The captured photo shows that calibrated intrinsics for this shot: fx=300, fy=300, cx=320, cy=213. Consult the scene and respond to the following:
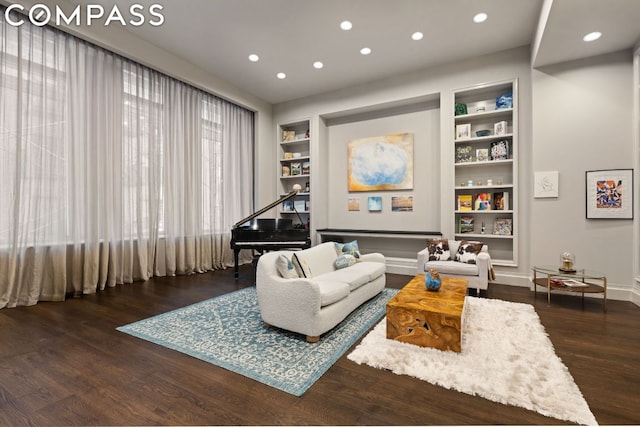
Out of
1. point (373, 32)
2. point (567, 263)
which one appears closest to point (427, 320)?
point (567, 263)

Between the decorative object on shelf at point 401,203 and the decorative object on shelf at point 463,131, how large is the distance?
1.33m

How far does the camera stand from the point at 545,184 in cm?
420

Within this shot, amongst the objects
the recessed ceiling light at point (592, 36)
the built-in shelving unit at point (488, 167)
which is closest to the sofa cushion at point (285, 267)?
the built-in shelving unit at point (488, 167)

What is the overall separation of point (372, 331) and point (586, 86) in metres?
4.36

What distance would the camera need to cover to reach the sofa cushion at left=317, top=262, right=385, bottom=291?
10.4 ft

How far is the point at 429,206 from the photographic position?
5441 mm

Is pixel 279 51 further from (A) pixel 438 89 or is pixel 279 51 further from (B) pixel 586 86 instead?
(B) pixel 586 86

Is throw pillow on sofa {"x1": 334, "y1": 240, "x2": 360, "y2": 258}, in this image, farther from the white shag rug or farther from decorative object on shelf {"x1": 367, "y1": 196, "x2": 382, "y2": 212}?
decorative object on shelf {"x1": 367, "y1": 196, "x2": 382, "y2": 212}

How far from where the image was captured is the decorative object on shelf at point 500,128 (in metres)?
4.66

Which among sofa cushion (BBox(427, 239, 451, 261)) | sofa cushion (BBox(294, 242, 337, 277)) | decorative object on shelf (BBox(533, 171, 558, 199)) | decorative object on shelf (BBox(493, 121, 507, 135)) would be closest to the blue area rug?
sofa cushion (BBox(294, 242, 337, 277))

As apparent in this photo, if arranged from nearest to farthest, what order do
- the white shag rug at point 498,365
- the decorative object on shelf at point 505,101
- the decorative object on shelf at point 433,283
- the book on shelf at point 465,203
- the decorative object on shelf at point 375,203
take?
the white shag rug at point 498,365
the decorative object on shelf at point 433,283
the decorative object on shelf at point 505,101
the book on shelf at point 465,203
the decorative object on shelf at point 375,203

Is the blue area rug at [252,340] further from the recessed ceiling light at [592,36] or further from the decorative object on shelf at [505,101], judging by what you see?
the recessed ceiling light at [592,36]

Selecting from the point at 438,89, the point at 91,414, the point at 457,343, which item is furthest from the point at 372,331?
the point at 438,89

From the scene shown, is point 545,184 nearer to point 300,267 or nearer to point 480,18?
point 480,18
